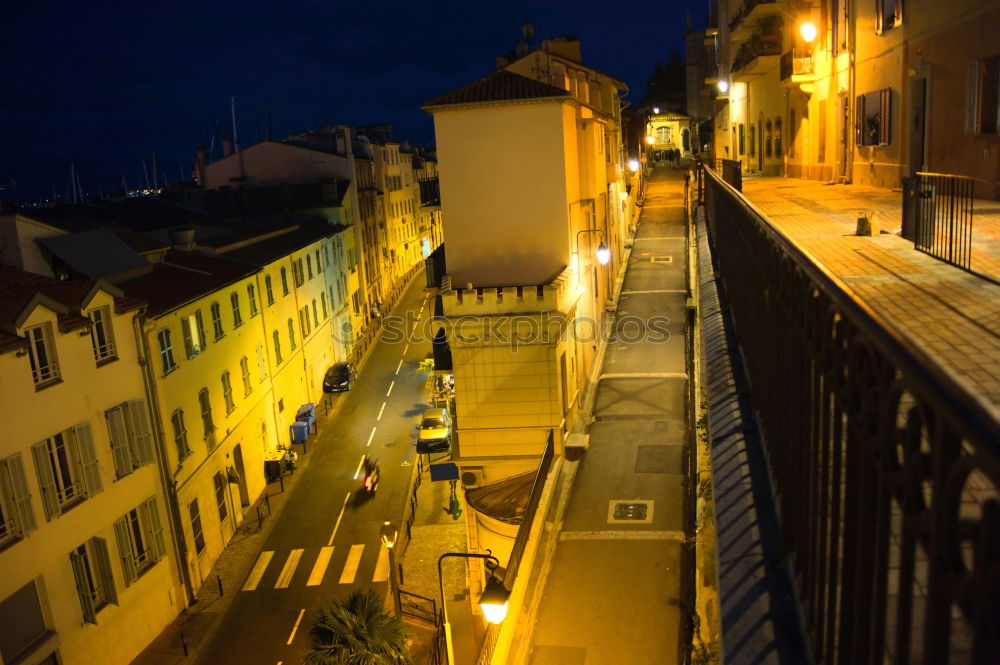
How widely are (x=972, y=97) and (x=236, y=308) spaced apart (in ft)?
74.1

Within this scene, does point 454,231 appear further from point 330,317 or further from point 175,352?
point 330,317

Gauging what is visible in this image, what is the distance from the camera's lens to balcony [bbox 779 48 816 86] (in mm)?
23484

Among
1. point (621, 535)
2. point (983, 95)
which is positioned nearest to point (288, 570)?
point (621, 535)

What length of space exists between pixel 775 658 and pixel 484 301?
18630 mm

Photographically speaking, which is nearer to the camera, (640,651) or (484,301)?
(640,651)

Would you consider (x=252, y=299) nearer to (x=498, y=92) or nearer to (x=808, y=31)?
(x=498, y=92)

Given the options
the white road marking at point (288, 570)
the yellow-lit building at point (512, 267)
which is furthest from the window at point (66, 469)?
the yellow-lit building at point (512, 267)

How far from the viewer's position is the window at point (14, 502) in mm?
15094

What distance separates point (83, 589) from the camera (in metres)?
17.1

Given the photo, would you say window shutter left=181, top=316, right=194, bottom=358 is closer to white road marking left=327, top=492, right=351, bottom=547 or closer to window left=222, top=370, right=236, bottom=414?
window left=222, top=370, right=236, bottom=414

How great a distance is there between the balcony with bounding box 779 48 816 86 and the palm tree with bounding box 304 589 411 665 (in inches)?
769

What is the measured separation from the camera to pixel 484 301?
21.5m

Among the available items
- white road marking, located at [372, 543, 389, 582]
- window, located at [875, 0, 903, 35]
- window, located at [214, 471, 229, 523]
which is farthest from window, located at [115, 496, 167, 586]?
window, located at [875, 0, 903, 35]

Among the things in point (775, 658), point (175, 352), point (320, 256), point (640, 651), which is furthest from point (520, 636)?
point (320, 256)
